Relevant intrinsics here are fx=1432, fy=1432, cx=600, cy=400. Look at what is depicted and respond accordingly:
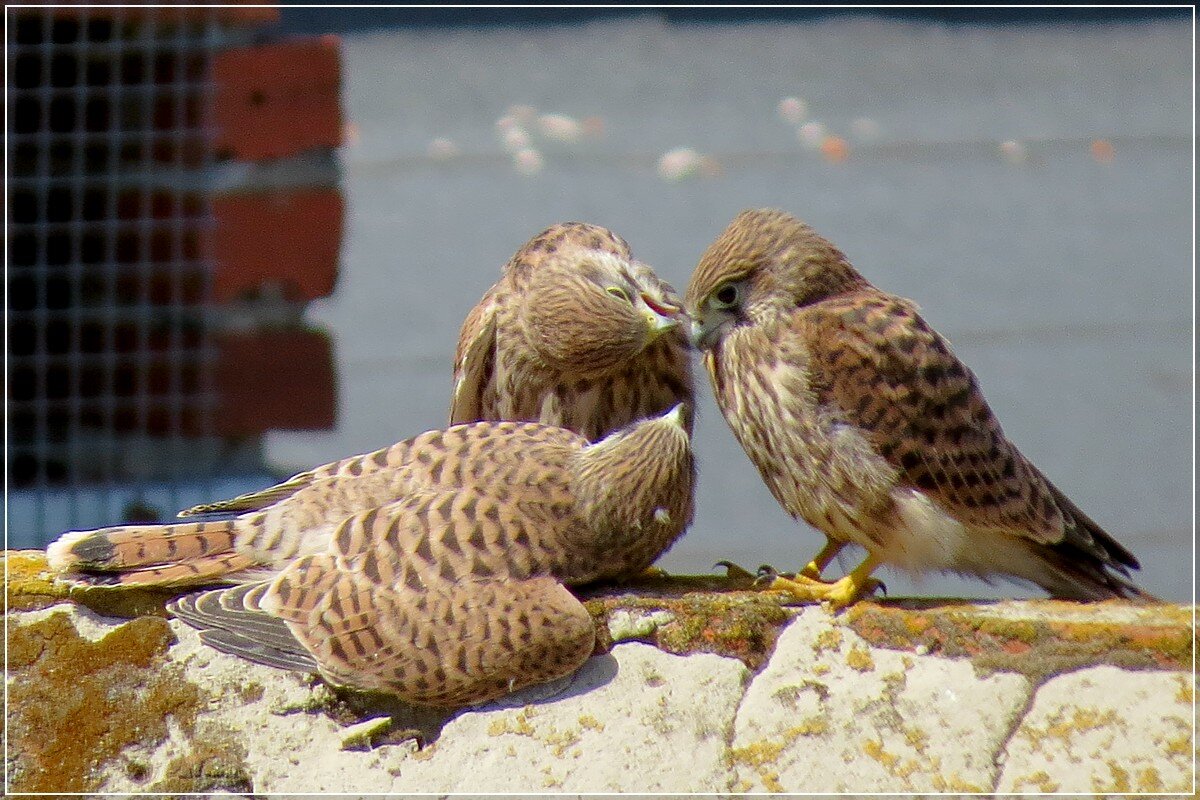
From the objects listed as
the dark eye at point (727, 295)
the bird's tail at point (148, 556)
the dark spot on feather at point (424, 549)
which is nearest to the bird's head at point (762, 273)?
the dark eye at point (727, 295)

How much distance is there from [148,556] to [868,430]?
1.14 m

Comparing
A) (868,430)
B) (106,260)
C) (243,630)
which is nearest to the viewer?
(243,630)

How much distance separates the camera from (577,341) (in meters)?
2.68

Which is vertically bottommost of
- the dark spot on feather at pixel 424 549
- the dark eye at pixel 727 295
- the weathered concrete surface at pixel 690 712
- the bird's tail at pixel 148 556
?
the weathered concrete surface at pixel 690 712

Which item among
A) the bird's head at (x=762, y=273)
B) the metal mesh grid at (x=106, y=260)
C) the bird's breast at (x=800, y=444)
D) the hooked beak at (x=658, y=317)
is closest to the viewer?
the bird's breast at (x=800, y=444)

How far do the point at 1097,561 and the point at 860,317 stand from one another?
1.92 feet

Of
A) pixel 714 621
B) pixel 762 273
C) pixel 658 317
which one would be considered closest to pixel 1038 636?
pixel 714 621

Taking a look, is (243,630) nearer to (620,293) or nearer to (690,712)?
(690,712)

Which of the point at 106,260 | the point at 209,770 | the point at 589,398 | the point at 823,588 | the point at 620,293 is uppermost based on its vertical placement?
the point at 620,293

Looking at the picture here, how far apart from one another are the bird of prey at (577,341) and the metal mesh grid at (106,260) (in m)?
1.43

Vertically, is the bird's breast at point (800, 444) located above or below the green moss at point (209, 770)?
above

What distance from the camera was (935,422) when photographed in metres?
2.40

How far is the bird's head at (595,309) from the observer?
2.65 metres

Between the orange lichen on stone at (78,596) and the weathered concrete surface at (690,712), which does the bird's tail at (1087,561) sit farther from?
the orange lichen on stone at (78,596)
